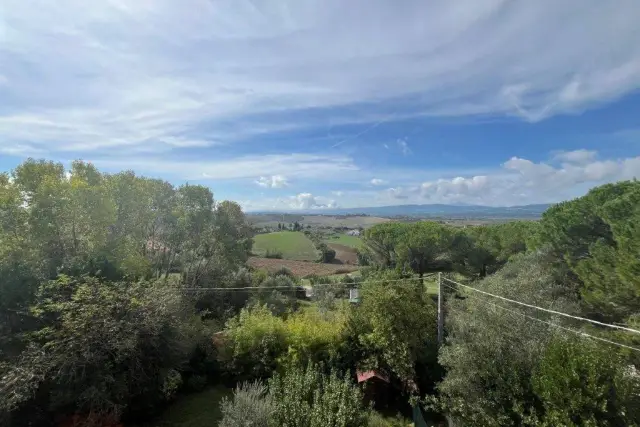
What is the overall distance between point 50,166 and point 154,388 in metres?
11.9

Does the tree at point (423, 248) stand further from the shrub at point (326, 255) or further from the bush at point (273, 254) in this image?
the bush at point (273, 254)

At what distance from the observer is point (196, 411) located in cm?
1531

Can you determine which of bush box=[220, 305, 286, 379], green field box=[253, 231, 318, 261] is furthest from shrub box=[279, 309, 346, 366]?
green field box=[253, 231, 318, 261]

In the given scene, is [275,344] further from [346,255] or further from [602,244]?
[346,255]

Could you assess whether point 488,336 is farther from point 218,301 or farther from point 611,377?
point 218,301

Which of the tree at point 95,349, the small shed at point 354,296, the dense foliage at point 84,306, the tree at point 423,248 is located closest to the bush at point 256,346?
the dense foliage at point 84,306

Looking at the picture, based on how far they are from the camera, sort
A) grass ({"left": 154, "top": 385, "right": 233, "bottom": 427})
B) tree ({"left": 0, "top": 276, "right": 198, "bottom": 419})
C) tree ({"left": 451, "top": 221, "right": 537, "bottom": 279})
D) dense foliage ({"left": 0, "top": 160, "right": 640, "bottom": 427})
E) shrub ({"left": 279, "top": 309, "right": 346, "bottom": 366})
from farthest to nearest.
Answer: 1. tree ({"left": 451, "top": 221, "right": 537, "bottom": 279})
2. shrub ({"left": 279, "top": 309, "right": 346, "bottom": 366})
3. grass ({"left": 154, "top": 385, "right": 233, "bottom": 427})
4. tree ({"left": 0, "top": 276, "right": 198, "bottom": 419})
5. dense foliage ({"left": 0, "top": 160, "right": 640, "bottom": 427})

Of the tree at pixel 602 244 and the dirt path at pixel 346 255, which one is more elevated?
the tree at pixel 602 244

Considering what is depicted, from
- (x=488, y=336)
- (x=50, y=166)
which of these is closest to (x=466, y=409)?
(x=488, y=336)

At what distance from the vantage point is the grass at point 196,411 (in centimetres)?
1438

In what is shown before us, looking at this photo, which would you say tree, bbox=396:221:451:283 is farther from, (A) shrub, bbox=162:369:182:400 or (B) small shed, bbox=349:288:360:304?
(A) shrub, bbox=162:369:182:400

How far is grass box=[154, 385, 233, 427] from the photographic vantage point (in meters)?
14.4

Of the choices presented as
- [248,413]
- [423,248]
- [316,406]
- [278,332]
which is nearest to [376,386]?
[278,332]

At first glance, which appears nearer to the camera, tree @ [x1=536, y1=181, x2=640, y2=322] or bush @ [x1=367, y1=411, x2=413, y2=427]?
bush @ [x1=367, y1=411, x2=413, y2=427]
